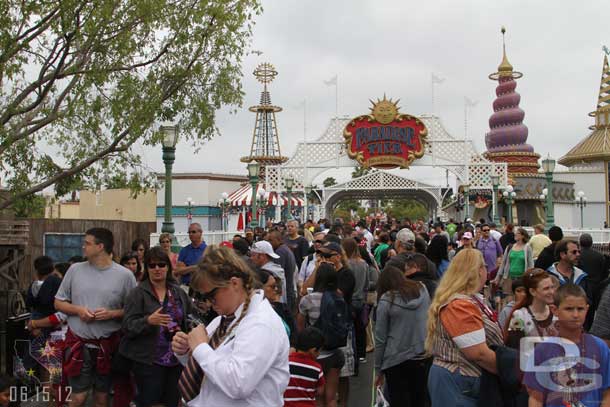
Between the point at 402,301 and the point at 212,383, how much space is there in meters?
2.96

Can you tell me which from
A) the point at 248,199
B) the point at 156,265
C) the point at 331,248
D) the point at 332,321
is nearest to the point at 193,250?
the point at 331,248

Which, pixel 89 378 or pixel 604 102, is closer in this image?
pixel 89 378

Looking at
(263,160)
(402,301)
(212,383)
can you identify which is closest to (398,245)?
(402,301)

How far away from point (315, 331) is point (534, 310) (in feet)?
5.36

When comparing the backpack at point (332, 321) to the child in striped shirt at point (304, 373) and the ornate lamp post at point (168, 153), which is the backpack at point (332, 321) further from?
the ornate lamp post at point (168, 153)

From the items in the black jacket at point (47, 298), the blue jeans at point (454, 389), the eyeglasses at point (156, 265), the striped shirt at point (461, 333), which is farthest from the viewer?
the black jacket at point (47, 298)

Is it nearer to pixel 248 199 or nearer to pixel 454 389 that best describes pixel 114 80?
pixel 454 389

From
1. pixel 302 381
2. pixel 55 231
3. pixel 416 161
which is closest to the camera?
pixel 302 381

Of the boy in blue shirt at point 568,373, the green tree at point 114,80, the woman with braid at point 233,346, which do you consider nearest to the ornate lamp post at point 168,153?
the green tree at point 114,80

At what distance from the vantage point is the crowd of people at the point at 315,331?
290cm

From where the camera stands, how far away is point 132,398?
576 centimetres

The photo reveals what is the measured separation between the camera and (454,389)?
4.00 m

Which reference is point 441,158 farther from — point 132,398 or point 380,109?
point 132,398

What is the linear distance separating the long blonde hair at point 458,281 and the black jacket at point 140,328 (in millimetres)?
2212
